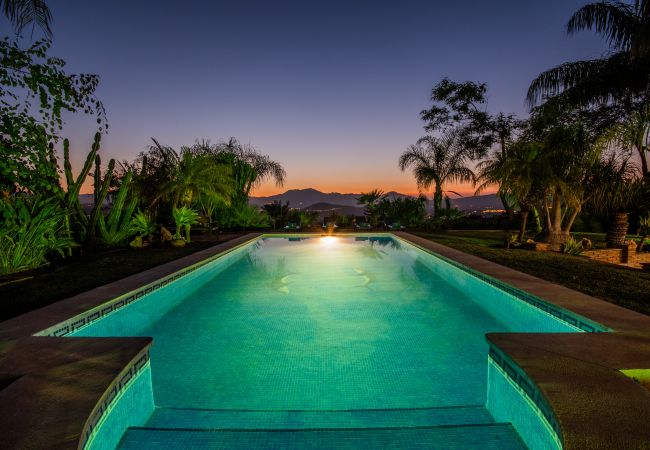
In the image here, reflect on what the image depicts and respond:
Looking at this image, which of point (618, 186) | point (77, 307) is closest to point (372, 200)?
point (618, 186)

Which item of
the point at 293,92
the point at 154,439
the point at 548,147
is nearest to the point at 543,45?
the point at 548,147

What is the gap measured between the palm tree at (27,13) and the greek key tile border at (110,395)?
4.76 m

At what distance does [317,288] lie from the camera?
5.87 m

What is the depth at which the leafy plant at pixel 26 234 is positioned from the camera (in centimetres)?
540

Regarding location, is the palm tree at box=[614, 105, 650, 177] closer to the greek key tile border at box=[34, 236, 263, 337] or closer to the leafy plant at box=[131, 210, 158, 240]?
the greek key tile border at box=[34, 236, 263, 337]

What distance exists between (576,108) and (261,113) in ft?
49.7

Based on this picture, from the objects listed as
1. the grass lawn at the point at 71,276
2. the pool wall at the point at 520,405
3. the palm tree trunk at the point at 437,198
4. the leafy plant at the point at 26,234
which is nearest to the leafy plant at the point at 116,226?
the grass lawn at the point at 71,276

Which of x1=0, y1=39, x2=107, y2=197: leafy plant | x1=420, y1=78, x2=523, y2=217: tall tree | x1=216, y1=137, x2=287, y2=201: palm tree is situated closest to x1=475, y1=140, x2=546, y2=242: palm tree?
x1=420, y1=78, x2=523, y2=217: tall tree

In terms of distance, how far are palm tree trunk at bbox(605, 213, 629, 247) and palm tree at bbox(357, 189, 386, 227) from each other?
29.7 feet

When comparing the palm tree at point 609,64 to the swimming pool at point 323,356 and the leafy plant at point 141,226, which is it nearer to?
the swimming pool at point 323,356

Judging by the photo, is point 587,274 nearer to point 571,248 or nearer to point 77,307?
point 571,248

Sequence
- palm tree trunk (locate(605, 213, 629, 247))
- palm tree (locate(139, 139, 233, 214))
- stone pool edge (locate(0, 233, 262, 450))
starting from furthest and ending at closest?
palm tree (locate(139, 139, 233, 214)), palm tree trunk (locate(605, 213, 629, 247)), stone pool edge (locate(0, 233, 262, 450))

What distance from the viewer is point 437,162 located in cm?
1553

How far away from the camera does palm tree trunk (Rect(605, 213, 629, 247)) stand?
27.0 feet
